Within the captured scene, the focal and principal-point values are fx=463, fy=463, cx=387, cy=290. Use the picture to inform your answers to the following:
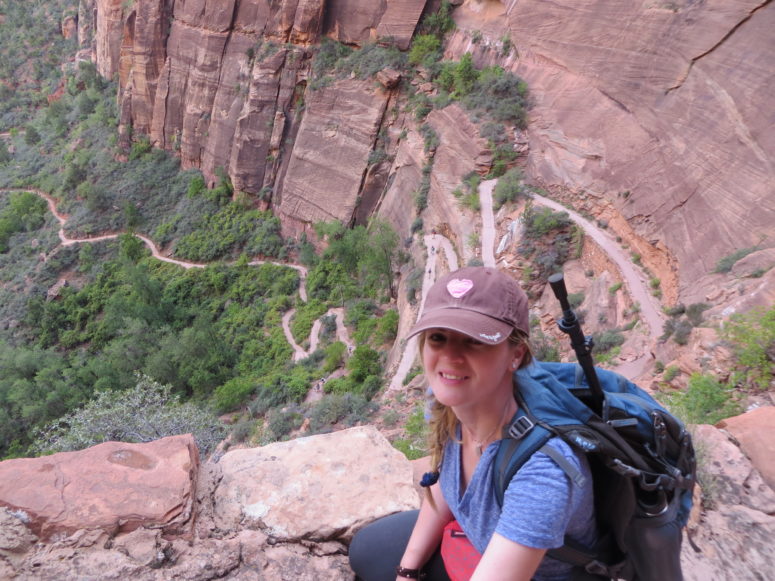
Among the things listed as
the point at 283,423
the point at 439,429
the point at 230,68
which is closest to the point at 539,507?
the point at 439,429

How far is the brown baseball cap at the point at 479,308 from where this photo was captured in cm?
177

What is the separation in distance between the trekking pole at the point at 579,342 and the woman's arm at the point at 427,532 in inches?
37.9

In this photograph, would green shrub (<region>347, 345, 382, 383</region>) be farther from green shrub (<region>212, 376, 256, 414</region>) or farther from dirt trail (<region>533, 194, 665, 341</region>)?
dirt trail (<region>533, 194, 665, 341</region>)

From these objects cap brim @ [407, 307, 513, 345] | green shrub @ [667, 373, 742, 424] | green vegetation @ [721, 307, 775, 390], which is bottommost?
green shrub @ [667, 373, 742, 424]

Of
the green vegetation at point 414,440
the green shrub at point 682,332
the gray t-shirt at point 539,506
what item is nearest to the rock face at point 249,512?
the gray t-shirt at point 539,506

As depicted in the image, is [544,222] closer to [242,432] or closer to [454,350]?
[242,432]

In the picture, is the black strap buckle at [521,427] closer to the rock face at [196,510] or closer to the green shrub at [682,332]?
the rock face at [196,510]

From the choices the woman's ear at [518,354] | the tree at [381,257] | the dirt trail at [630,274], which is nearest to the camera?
the woman's ear at [518,354]

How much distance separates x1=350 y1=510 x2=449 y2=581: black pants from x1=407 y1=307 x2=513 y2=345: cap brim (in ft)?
5.56

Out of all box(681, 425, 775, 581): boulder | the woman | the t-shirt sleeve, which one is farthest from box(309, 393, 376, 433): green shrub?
the t-shirt sleeve

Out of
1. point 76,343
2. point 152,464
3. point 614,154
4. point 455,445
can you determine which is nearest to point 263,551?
point 152,464

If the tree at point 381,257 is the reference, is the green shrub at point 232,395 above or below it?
below

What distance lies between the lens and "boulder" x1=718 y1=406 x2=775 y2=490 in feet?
12.2

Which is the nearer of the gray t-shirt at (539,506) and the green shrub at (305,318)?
the gray t-shirt at (539,506)
